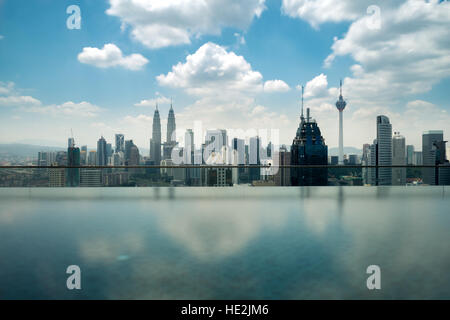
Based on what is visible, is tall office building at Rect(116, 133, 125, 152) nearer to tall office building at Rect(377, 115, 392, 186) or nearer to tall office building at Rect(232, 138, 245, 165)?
tall office building at Rect(232, 138, 245, 165)

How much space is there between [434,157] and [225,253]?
5.50m

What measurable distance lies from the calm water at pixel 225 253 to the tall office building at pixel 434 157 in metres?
2.87

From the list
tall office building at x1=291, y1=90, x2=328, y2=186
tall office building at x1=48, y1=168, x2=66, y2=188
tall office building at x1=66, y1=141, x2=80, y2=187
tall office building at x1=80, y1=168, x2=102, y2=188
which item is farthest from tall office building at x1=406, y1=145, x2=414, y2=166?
tall office building at x1=48, y1=168, x2=66, y2=188

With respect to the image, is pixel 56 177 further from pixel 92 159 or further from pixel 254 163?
pixel 254 163

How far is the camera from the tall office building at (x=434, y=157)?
486cm

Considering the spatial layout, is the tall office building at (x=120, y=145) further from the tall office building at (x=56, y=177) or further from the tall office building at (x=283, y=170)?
the tall office building at (x=283, y=170)

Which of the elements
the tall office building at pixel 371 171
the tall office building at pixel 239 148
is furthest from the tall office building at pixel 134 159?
the tall office building at pixel 371 171

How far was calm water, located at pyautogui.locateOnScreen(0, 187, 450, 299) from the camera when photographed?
3.45 feet

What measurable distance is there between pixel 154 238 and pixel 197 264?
0.57 meters

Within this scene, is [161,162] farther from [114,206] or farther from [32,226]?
[32,226]

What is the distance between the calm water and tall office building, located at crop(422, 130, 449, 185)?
9.43ft

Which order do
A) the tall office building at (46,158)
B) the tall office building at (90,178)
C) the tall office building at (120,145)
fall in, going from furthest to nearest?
the tall office building at (120,145) < the tall office building at (90,178) < the tall office building at (46,158)

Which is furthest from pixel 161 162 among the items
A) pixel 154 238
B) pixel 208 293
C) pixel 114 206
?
pixel 208 293
